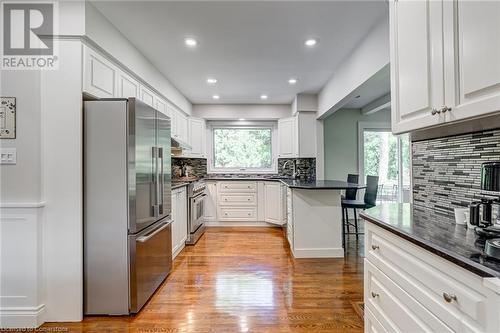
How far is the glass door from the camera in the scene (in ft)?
20.3

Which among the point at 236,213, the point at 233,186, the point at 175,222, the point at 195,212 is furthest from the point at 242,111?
the point at 175,222

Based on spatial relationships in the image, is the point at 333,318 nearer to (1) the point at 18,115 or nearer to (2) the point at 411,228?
(2) the point at 411,228

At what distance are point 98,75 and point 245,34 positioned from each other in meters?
1.42

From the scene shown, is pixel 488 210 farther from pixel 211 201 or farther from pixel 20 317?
pixel 211 201

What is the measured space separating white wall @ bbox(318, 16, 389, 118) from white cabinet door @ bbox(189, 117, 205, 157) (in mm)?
2629

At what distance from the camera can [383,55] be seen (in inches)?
97.0

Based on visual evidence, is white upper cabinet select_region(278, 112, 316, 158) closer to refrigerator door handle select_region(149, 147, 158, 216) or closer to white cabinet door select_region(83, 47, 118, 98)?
refrigerator door handle select_region(149, 147, 158, 216)

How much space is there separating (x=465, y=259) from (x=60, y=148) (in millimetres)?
2615

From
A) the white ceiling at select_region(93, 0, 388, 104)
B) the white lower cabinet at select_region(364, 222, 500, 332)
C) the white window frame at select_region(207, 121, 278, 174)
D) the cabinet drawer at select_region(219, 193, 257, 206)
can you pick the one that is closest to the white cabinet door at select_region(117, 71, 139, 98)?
the white ceiling at select_region(93, 0, 388, 104)

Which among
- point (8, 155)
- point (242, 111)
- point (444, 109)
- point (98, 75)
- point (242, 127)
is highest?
point (242, 111)

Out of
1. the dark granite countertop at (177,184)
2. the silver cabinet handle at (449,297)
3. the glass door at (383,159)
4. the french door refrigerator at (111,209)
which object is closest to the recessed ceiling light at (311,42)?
the french door refrigerator at (111,209)

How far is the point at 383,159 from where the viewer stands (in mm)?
6277

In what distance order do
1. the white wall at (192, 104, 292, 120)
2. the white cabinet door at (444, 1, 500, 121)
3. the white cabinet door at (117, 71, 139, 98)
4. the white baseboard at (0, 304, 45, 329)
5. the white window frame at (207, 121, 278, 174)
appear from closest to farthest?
the white cabinet door at (444, 1, 500, 121)
the white baseboard at (0, 304, 45, 329)
the white cabinet door at (117, 71, 139, 98)
the white wall at (192, 104, 292, 120)
the white window frame at (207, 121, 278, 174)

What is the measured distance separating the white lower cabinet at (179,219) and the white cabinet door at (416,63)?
112 inches
